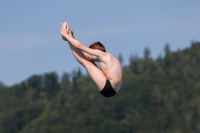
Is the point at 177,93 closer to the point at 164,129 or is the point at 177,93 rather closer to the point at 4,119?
the point at 164,129

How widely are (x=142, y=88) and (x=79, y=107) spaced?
1337 cm

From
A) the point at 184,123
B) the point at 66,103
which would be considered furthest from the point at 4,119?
the point at 184,123

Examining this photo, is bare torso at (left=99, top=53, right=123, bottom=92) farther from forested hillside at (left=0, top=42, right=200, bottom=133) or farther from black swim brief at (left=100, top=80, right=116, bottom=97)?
forested hillside at (left=0, top=42, right=200, bottom=133)

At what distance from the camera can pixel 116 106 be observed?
175500mm

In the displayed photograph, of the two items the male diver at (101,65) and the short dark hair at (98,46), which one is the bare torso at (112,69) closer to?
the male diver at (101,65)

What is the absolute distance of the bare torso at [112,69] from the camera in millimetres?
19969

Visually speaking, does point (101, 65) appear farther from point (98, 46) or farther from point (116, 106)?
point (116, 106)

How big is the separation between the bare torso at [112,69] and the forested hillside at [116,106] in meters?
133

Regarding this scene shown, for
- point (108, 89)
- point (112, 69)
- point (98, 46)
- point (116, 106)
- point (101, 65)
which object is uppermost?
point (116, 106)

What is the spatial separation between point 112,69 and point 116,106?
155669mm

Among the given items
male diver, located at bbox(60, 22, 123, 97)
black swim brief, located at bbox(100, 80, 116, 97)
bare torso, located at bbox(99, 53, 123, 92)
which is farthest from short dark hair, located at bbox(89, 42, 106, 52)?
black swim brief, located at bbox(100, 80, 116, 97)

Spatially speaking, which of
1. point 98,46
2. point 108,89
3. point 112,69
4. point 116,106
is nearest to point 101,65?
point 112,69

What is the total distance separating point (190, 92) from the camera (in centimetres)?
18188

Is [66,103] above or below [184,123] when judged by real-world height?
above
